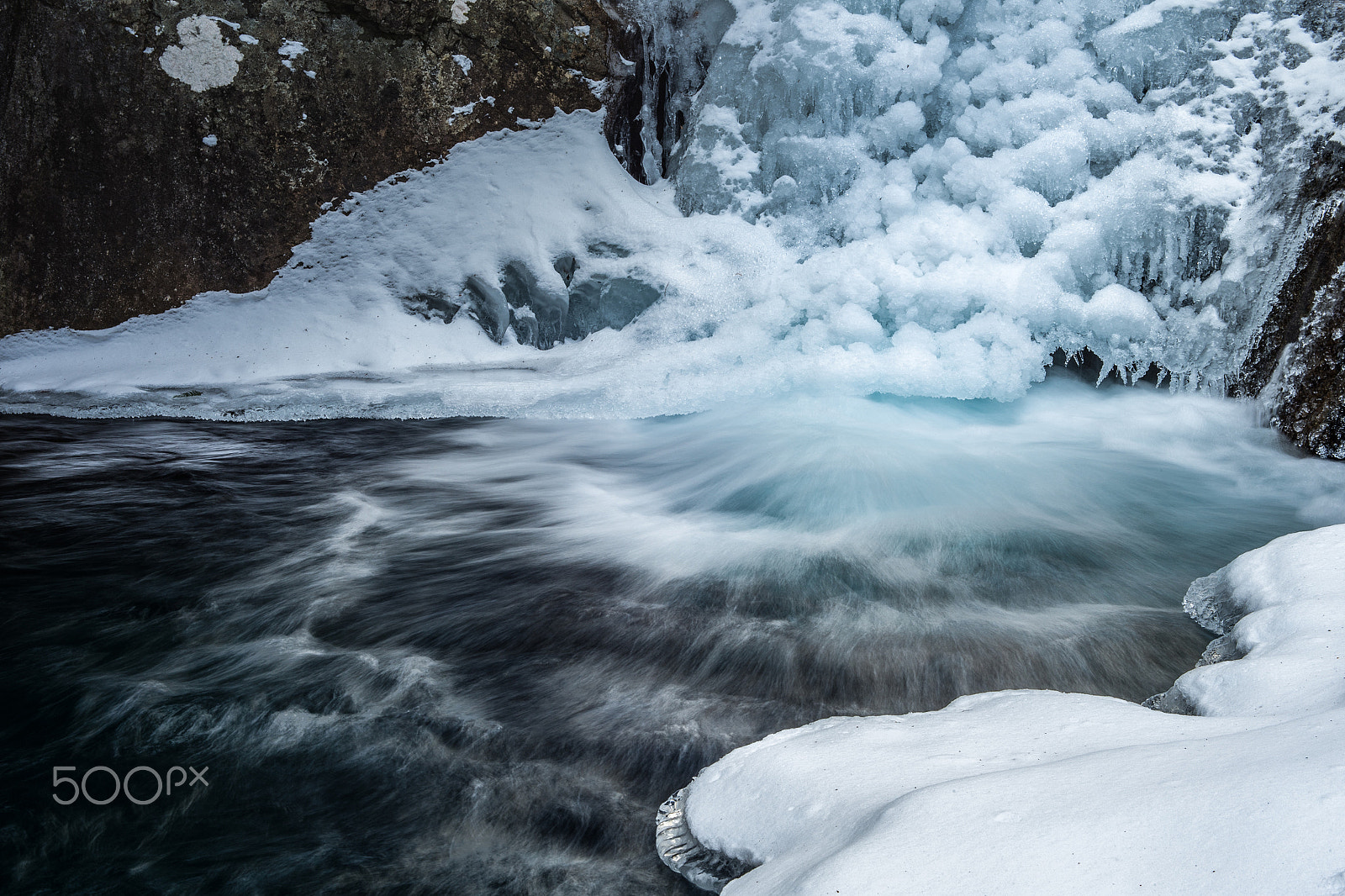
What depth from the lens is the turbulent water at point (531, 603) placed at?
1961mm

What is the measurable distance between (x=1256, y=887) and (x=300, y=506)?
4008 millimetres

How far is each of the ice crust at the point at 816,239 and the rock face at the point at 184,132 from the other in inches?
10.7

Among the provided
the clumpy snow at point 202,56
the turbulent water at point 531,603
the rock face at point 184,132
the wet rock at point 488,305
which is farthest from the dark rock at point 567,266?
the clumpy snow at point 202,56

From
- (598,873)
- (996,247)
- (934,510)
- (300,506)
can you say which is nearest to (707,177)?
(996,247)

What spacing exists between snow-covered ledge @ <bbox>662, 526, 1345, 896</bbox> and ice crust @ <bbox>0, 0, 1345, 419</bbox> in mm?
2958

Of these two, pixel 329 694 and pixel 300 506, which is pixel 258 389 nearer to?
pixel 300 506

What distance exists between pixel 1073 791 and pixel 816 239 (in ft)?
16.1

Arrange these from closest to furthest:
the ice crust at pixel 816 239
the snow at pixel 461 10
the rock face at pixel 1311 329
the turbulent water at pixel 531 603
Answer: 1. the turbulent water at pixel 531 603
2. the rock face at pixel 1311 329
3. the ice crust at pixel 816 239
4. the snow at pixel 461 10

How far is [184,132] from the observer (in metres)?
5.75

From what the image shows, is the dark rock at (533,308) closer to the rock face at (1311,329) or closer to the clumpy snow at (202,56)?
the clumpy snow at (202,56)

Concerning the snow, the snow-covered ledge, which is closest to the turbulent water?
the snow-covered ledge

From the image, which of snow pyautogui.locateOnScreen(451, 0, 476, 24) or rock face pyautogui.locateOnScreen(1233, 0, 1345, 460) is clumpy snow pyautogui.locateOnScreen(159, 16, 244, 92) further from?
rock face pyautogui.locateOnScreen(1233, 0, 1345, 460)

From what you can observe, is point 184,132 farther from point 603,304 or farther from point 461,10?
point 603,304

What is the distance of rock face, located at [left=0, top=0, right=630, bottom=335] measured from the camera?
5699 millimetres
